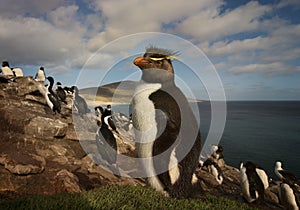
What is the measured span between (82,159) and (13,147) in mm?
2759

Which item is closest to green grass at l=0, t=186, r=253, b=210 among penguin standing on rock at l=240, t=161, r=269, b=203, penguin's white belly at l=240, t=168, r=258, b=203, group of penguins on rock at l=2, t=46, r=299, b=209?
group of penguins on rock at l=2, t=46, r=299, b=209

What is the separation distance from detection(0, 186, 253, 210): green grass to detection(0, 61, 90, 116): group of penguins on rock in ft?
35.5

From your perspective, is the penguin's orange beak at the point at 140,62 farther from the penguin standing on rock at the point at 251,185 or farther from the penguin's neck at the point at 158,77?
the penguin standing on rock at the point at 251,185

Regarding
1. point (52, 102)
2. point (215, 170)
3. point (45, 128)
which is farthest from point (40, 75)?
point (215, 170)

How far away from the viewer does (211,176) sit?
1616 cm

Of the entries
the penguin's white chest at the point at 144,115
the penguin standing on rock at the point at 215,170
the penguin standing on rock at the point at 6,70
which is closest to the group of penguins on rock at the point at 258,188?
the penguin standing on rock at the point at 215,170

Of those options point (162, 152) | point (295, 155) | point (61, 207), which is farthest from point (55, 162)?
point (295, 155)

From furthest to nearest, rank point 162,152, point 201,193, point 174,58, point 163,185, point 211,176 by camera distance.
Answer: point 211,176 < point 201,193 < point 174,58 < point 163,185 < point 162,152

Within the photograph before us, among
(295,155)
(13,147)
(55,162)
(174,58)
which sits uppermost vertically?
(174,58)

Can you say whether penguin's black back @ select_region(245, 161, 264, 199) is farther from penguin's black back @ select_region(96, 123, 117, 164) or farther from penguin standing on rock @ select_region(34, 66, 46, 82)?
penguin standing on rock @ select_region(34, 66, 46, 82)

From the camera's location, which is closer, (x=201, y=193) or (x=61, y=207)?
(x=61, y=207)

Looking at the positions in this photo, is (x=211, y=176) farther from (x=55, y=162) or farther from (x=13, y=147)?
(x=13, y=147)

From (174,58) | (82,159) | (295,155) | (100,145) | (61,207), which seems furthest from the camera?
(295,155)

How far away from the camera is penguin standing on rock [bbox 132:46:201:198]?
17.1 feet
